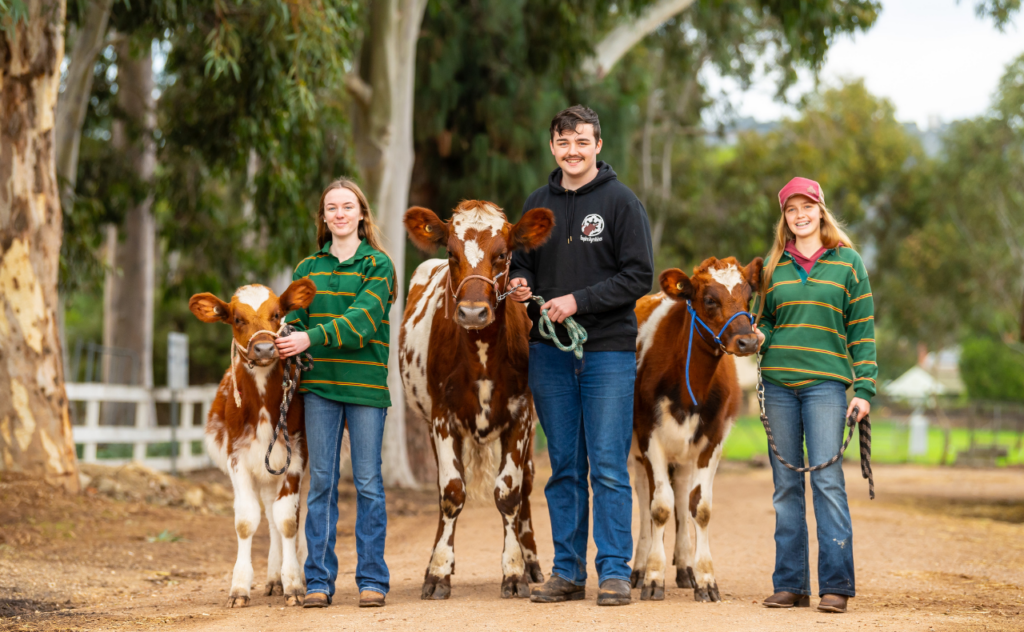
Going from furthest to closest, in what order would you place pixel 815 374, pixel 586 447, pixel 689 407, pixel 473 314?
1. pixel 689 407
2. pixel 586 447
3. pixel 815 374
4. pixel 473 314

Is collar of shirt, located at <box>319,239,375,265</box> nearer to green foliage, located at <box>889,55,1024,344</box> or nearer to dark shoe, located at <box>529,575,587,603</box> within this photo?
dark shoe, located at <box>529,575,587,603</box>

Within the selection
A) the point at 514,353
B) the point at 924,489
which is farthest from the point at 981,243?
the point at 514,353

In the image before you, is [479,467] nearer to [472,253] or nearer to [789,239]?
[472,253]

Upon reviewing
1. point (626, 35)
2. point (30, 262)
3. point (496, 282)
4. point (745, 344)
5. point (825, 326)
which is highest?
point (626, 35)

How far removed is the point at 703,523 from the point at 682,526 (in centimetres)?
65

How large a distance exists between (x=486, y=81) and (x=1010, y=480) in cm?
1470

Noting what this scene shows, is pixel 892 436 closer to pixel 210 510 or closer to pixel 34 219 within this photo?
pixel 210 510

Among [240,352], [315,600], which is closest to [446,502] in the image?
[315,600]

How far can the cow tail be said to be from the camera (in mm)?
6594

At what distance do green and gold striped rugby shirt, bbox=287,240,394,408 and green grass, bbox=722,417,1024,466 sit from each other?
2256 centimetres

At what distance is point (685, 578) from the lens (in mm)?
6828

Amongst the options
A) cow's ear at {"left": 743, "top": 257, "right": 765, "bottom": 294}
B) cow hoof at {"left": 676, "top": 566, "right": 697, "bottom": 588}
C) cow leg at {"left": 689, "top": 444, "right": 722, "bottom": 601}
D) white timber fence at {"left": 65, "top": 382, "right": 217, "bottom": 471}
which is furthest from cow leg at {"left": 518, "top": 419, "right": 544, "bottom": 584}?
white timber fence at {"left": 65, "top": 382, "right": 217, "bottom": 471}

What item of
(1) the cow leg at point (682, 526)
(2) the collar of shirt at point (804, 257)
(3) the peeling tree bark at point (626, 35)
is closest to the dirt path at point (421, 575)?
(1) the cow leg at point (682, 526)

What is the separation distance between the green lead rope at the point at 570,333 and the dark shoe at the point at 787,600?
176 centimetres
